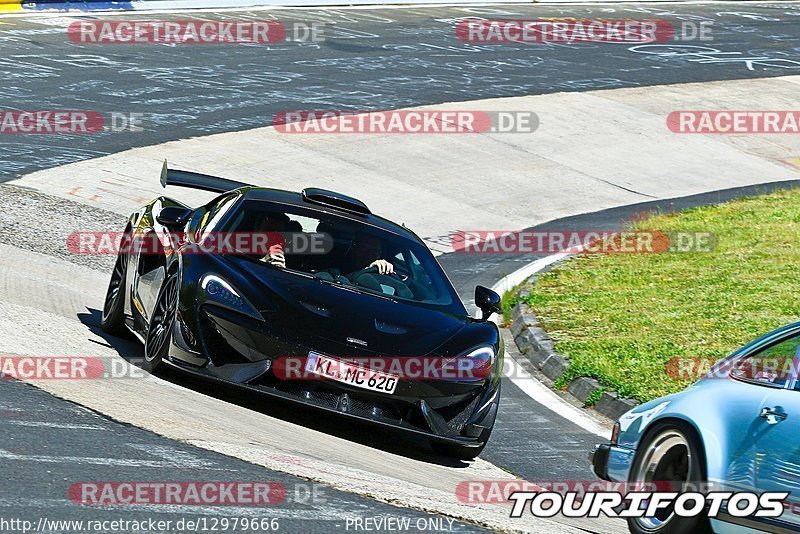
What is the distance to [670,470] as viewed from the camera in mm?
6359

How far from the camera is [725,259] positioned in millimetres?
14578

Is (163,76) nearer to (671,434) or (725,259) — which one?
(725,259)

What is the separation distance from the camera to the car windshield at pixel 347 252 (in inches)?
342

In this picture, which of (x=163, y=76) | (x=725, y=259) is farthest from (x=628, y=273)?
(x=163, y=76)

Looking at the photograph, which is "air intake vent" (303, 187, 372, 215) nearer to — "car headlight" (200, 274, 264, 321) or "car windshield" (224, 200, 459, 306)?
"car windshield" (224, 200, 459, 306)

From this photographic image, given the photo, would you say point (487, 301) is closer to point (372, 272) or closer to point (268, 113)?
point (372, 272)

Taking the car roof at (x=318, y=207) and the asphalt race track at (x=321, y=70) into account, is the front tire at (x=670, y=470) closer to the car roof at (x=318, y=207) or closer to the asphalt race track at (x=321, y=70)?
the car roof at (x=318, y=207)

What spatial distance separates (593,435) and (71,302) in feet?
14.1

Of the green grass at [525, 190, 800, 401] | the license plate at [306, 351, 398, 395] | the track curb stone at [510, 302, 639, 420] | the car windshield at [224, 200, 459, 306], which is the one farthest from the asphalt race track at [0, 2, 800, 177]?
A: the license plate at [306, 351, 398, 395]

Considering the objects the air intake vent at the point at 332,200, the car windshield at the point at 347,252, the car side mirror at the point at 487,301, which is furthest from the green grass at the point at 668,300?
the air intake vent at the point at 332,200

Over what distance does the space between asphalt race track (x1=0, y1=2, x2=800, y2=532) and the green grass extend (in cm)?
85

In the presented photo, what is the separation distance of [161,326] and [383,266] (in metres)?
1.60

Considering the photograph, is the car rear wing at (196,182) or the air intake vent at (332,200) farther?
the car rear wing at (196,182)

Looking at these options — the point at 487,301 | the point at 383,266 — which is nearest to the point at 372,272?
the point at 383,266
